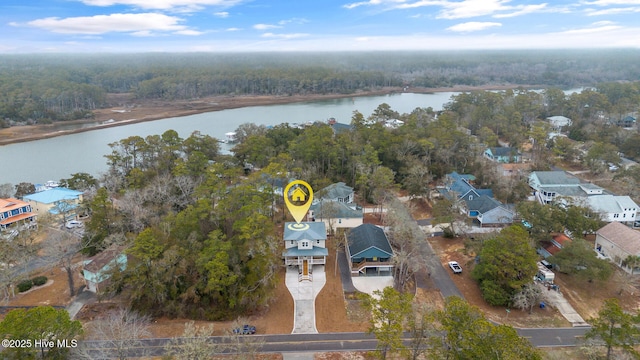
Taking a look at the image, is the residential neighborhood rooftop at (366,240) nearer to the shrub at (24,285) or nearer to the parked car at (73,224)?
the shrub at (24,285)

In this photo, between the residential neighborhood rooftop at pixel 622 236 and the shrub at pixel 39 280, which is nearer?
the shrub at pixel 39 280

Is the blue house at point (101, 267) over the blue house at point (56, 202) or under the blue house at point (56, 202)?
under

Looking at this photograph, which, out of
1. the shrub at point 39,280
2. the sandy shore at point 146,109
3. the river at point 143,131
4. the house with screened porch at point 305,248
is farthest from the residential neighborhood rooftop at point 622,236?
the sandy shore at point 146,109

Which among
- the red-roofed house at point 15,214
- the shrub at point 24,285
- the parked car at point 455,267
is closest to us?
the shrub at point 24,285

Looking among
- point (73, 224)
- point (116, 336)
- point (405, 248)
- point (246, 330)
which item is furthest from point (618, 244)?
point (73, 224)

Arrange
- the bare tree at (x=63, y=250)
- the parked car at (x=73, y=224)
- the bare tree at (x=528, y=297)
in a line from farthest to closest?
the parked car at (x=73, y=224) → the bare tree at (x=63, y=250) → the bare tree at (x=528, y=297)

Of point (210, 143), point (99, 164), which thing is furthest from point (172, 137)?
point (99, 164)

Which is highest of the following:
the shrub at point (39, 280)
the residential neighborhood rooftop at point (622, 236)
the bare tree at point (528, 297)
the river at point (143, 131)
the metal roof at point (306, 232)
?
the river at point (143, 131)
